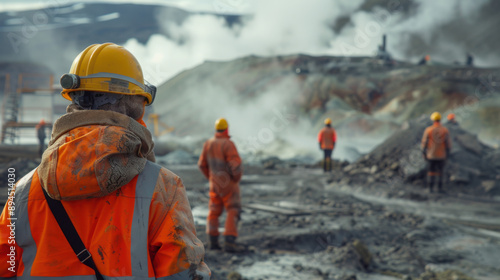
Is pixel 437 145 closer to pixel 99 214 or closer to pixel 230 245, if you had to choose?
pixel 230 245

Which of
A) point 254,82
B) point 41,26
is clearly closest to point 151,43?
point 41,26

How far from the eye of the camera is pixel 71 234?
1.44 meters

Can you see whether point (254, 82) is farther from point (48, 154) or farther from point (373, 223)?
point (48, 154)

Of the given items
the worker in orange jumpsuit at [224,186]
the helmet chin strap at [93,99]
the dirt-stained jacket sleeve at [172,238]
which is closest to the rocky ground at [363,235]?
the worker in orange jumpsuit at [224,186]

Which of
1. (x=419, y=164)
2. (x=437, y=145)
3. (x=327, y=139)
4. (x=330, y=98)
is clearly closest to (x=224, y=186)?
(x=437, y=145)

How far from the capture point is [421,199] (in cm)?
1058

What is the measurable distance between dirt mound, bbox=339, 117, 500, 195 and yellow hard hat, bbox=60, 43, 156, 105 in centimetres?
1100

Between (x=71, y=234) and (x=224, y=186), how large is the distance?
454cm

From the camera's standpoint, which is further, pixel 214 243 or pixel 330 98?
pixel 330 98

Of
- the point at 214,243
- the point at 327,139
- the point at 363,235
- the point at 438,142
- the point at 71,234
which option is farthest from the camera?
the point at 327,139

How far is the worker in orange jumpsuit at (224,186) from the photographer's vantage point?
19.6ft

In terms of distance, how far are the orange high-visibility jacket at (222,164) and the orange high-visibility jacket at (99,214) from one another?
14.5 ft

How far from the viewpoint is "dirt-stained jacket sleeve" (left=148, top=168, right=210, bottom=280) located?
1449 millimetres

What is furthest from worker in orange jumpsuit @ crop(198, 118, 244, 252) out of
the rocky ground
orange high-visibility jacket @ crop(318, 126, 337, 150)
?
orange high-visibility jacket @ crop(318, 126, 337, 150)
